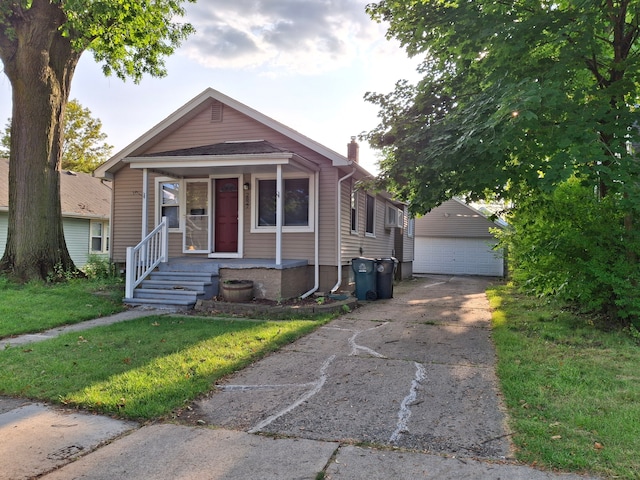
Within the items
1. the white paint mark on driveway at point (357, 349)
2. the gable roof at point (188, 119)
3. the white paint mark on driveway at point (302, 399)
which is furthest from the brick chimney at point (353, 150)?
the white paint mark on driveway at point (302, 399)

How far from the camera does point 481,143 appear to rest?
591 cm

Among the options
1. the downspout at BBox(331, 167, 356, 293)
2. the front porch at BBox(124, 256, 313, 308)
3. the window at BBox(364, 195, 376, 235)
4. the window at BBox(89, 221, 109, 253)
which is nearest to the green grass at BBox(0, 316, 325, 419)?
the front porch at BBox(124, 256, 313, 308)

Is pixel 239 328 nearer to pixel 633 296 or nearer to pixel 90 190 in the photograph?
pixel 633 296

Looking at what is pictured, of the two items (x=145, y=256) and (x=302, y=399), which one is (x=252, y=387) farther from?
(x=145, y=256)

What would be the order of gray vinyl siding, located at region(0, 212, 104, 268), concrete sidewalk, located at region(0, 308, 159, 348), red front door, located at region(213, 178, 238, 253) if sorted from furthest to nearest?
gray vinyl siding, located at region(0, 212, 104, 268), red front door, located at region(213, 178, 238, 253), concrete sidewalk, located at region(0, 308, 159, 348)

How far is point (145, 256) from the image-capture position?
34.0 feet

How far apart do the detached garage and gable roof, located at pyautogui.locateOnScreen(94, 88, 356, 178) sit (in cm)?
1431

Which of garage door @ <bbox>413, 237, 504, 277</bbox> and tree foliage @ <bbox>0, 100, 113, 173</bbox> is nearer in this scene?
garage door @ <bbox>413, 237, 504, 277</bbox>

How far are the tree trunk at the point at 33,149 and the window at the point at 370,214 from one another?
8.63 meters

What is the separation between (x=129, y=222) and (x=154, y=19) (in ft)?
20.6

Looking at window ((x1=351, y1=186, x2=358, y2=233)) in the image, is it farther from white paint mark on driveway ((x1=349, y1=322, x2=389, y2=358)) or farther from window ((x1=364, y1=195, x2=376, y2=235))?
white paint mark on driveway ((x1=349, y1=322, x2=389, y2=358))

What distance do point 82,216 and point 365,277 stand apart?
45.2 feet

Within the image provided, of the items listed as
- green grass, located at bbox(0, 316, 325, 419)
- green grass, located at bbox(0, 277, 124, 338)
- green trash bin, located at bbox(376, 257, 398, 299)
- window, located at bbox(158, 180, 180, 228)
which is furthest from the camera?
window, located at bbox(158, 180, 180, 228)

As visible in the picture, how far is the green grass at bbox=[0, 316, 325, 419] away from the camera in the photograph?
3.91 metres
